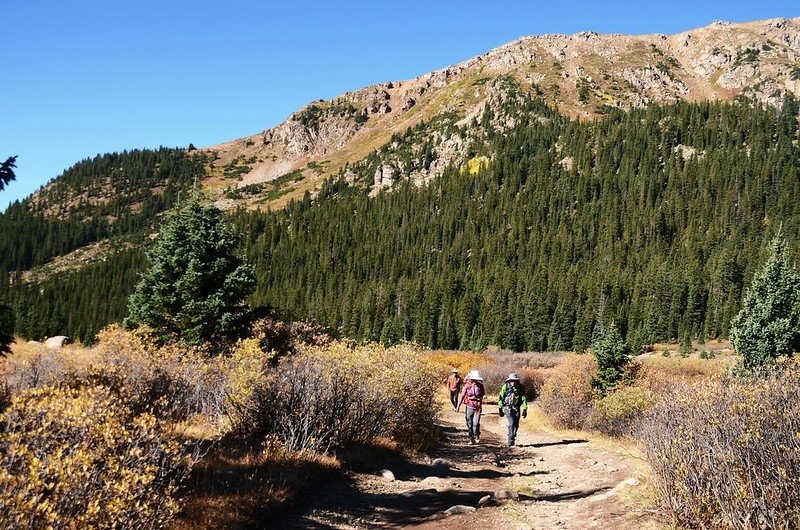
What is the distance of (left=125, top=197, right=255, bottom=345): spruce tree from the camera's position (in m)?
21.5

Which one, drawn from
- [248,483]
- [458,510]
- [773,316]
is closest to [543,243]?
[773,316]

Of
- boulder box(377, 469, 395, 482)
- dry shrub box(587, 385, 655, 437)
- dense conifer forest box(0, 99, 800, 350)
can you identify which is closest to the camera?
boulder box(377, 469, 395, 482)

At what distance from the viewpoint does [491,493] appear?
36.4 ft

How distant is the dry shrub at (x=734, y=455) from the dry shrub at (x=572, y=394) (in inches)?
568

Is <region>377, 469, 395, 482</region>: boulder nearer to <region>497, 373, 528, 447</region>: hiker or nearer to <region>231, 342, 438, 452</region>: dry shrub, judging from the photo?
<region>231, 342, 438, 452</region>: dry shrub

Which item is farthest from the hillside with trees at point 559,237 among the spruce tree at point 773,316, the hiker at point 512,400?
the hiker at point 512,400

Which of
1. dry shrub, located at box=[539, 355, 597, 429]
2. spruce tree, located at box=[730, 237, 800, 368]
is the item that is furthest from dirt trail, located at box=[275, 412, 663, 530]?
spruce tree, located at box=[730, 237, 800, 368]

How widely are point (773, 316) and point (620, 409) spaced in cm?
787

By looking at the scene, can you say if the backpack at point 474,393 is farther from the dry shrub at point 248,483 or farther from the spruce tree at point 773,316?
the spruce tree at point 773,316

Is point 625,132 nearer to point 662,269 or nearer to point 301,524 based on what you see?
point 662,269

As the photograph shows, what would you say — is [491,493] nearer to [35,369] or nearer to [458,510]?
[458,510]

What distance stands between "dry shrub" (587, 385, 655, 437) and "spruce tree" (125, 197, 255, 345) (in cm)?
1387

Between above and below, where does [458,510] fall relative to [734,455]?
below

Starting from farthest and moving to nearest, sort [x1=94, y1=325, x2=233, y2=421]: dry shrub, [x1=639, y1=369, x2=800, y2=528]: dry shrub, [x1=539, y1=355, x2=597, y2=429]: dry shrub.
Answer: [x1=539, y1=355, x2=597, y2=429]: dry shrub < [x1=94, y1=325, x2=233, y2=421]: dry shrub < [x1=639, y1=369, x2=800, y2=528]: dry shrub
